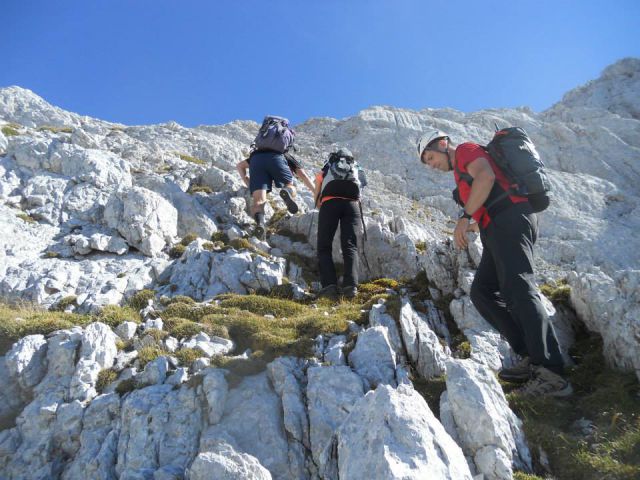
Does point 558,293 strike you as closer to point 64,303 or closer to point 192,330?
point 192,330

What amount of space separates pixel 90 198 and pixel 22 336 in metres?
8.30

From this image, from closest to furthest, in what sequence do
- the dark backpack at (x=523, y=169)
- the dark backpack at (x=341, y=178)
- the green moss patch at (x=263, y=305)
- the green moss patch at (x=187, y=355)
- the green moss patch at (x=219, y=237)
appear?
the dark backpack at (x=523, y=169) < the green moss patch at (x=187, y=355) < the green moss patch at (x=263, y=305) < the dark backpack at (x=341, y=178) < the green moss patch at (x=219, y=237)

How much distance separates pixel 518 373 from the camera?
7504 millimetres

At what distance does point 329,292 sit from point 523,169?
5894 millimetres

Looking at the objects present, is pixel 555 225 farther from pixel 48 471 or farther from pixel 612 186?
pixel 48 471

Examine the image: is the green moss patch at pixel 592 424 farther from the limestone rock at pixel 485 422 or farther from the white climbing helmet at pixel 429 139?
the white climbing helmet at pixel 429 139

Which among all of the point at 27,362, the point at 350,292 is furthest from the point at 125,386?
the point at 350,292

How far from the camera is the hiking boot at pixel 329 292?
11.6 meters

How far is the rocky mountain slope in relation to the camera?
594 centimetres

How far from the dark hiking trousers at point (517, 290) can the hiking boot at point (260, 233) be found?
28.9 feet

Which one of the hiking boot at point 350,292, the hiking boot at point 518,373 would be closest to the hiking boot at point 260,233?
the hiking boot at point 350,292

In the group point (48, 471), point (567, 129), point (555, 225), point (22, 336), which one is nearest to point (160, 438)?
point (48, 471)

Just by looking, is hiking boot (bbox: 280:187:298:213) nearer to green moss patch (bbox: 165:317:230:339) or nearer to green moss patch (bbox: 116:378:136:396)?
green moss patch (bbox: 165:317:230:339)

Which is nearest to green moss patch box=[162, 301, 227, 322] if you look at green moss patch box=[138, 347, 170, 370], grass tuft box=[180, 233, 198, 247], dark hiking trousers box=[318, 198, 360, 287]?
green moss patch box=[138, 347, 170, 370]
